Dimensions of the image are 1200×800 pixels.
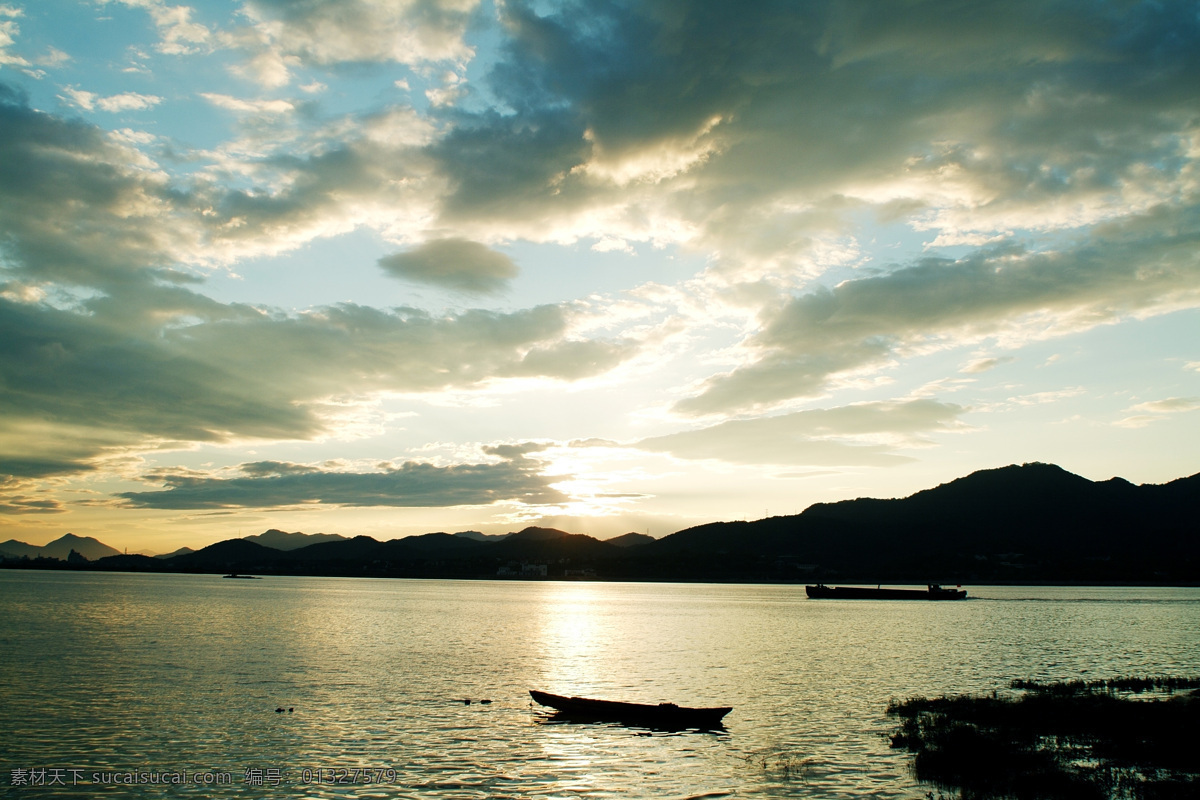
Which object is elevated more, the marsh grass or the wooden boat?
the marsh grass

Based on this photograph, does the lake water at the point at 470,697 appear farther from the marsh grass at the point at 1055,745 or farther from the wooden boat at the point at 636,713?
the marsh grass at the point at 1055,745

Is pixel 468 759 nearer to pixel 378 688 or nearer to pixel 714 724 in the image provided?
pixel 714 724

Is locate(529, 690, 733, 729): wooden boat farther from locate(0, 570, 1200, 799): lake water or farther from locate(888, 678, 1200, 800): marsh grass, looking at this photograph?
locate(888, 678, 1200, 800): marsh grass

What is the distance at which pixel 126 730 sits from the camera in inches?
1593

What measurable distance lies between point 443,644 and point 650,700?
150ft

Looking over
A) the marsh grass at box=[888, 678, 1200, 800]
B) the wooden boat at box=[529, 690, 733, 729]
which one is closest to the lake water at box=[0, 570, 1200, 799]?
the wooden boat at box=[529, 690, 733, 729]

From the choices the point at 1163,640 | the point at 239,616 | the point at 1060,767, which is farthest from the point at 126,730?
the point at 1163,640

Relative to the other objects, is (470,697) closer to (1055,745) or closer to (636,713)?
(636,713)

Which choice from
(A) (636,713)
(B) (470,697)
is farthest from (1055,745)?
(B) (470,697)

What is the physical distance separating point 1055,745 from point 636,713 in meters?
21.3

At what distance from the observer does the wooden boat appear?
4212 centimetres

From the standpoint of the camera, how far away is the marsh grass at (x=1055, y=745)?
91.3ft

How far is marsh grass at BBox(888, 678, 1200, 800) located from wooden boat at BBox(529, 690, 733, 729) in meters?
10.4

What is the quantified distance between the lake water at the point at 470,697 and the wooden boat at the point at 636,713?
62.3 inches
